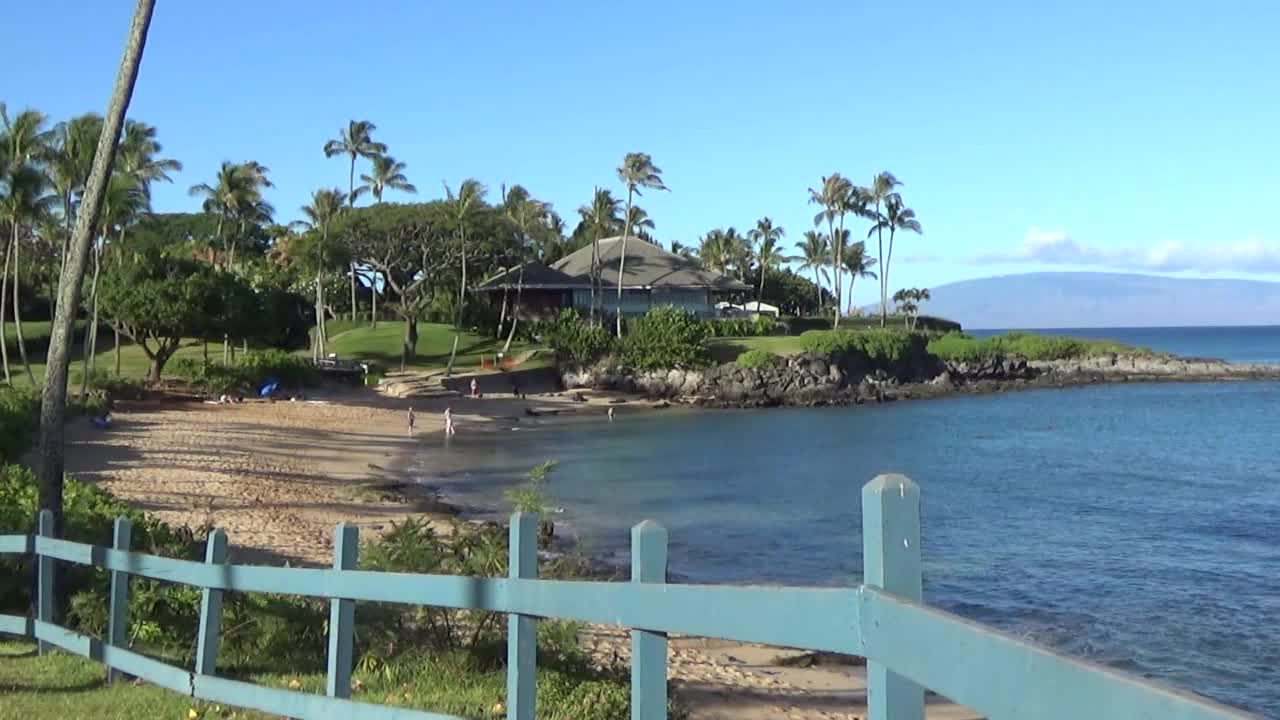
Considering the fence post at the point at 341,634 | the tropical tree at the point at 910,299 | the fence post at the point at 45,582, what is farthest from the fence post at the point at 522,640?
the tropical tree at the point at 910,299

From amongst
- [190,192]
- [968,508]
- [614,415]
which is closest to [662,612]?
[968,508]

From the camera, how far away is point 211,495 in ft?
83.8

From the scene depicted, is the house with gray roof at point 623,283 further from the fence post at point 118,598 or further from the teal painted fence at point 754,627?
the teal painted fence at point 754,627

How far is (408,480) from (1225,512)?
2013 cm

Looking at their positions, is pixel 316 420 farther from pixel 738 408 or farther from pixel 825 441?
pixel 738 408

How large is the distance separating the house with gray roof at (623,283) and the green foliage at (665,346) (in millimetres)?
9403

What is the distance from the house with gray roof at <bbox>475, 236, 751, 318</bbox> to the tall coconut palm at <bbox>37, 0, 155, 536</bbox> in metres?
66.9

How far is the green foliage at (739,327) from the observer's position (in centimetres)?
7962

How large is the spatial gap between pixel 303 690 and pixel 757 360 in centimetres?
6576

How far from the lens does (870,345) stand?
77188 mm

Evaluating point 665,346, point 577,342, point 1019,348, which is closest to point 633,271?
point 665,346

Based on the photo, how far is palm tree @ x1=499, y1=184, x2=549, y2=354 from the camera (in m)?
76.7

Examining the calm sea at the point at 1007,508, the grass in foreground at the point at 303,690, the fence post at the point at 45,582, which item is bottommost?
the calm sea at the point at 1007,508

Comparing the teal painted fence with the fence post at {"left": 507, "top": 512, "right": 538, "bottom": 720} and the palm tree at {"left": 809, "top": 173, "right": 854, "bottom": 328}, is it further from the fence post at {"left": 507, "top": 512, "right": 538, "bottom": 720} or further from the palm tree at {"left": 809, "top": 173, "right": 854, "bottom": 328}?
the palm tree at {"left": 809, "top": 173, "right": 854, "bottom": 328}
